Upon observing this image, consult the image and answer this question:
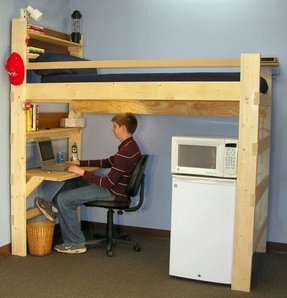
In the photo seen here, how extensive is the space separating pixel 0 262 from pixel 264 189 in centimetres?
224

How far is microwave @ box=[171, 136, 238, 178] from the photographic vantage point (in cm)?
335

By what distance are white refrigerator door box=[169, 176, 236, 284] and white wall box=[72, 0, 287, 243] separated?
105 cm

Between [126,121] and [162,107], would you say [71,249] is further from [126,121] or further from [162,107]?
[162,107]

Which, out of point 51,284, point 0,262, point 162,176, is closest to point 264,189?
point 162,176

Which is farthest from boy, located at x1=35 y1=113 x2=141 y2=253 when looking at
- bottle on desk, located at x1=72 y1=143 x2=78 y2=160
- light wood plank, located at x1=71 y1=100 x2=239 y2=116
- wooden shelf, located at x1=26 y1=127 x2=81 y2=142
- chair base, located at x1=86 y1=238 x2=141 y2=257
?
bottle on desk, located at x1=72 y1=143 x2=78 y2=160

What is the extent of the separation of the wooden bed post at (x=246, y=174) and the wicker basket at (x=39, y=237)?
1.58 metres

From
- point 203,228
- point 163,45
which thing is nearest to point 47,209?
point 203,228

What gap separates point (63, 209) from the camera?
13.0ft

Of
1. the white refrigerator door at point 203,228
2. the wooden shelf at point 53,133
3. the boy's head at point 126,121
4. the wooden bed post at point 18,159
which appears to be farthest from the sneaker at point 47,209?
the white refrigerator door at point 203,228

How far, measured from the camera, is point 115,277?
3.52 metres

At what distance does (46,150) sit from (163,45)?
148cm

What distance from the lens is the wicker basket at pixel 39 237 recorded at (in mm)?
3896

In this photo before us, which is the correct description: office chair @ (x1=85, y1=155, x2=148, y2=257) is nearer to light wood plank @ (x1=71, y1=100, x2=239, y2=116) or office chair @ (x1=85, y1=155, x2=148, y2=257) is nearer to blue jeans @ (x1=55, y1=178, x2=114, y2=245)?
blue jeans @ (x1=55, y1=178, x2=114, y2=245)

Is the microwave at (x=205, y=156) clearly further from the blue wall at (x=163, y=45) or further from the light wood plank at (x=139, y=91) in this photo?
the blue wall at (x=163, y=45)
